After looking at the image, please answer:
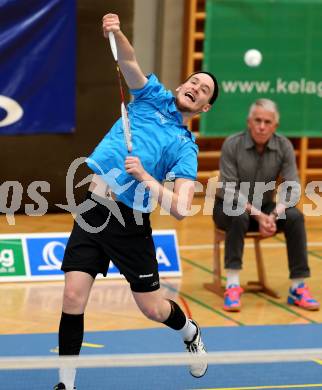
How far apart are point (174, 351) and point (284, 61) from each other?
4872 mm

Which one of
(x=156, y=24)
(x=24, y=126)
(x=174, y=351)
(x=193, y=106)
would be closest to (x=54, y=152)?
(x=24, y=126)

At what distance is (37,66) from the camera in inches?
376

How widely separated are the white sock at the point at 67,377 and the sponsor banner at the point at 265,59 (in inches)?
213

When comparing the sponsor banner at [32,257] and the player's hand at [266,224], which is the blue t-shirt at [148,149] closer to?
the player's hand at [266,224]

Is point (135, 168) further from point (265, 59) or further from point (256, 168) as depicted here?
point (265, 59)

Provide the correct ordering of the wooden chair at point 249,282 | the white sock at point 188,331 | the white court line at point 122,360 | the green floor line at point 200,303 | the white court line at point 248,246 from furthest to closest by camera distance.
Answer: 1. the white court line at point 248,246
2. the wooden chair at point 249,282
3. the green floor line at point 200,303
4. the white sock at point 188,331
5. the white court line at point 122,360

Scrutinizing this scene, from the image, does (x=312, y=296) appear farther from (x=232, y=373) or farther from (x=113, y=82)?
(x=113, y=82)

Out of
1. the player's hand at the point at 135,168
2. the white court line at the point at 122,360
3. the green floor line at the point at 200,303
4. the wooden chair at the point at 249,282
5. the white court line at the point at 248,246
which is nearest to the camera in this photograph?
the white court line at the point at 122,360

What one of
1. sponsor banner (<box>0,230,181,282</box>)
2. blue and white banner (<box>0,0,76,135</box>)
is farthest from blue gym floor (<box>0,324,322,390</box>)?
blue and white banner (<box>0,0,76,135</box>)

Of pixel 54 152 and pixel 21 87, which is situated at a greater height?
pixel 21 87

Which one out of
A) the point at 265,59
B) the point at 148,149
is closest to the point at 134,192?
the point at 148,149

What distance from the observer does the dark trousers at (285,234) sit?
759cm

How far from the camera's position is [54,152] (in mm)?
9906

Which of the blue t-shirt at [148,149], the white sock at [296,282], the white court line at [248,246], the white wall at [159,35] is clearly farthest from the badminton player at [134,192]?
the white wall at [159,35]
